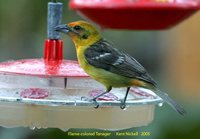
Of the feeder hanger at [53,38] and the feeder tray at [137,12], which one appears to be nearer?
the feeder tray at [137,12]

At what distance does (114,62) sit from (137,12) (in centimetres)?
106

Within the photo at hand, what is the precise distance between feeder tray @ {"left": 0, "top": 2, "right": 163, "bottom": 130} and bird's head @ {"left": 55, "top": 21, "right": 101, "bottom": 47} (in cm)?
11

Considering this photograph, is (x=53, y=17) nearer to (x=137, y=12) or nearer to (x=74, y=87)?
(x=74, y=87)

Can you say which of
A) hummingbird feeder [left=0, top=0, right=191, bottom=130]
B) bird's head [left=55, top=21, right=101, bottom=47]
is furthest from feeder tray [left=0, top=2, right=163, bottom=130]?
bird's head [left=55, top=21, right=101, bottom=47]

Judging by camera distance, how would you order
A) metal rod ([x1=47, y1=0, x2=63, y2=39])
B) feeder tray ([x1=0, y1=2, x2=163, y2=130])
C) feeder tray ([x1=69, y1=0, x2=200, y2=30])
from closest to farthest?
1. feeder tray ([x1=69, y1=0, x2=200, y2=30])
2. feeder tray ([x1=0, y1=2, x2=163, y2=130])
3. metal rod ([x1=47, y1=0, x2=63, y2=39])

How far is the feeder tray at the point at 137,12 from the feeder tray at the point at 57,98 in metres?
0.55

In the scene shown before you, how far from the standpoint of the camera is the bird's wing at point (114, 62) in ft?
15.6

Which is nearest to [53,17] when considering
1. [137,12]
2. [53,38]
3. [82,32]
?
[53,38]

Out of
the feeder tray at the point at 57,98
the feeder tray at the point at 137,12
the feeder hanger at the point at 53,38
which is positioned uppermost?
the feeder tray at the point at 137,12

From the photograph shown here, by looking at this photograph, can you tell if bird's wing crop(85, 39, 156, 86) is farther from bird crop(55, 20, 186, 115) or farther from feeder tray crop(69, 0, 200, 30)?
feeder tray crop(69, 0, 200, 30)

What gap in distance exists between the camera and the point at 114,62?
15.9 feet

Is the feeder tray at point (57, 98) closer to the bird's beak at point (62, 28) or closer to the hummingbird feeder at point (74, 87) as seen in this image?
the hummingbird feeder at point (74, 87)

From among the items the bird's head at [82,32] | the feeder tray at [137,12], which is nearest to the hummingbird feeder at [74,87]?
the feeder tray at [137,12]

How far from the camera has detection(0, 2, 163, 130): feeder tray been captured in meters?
Answer: 4.36
